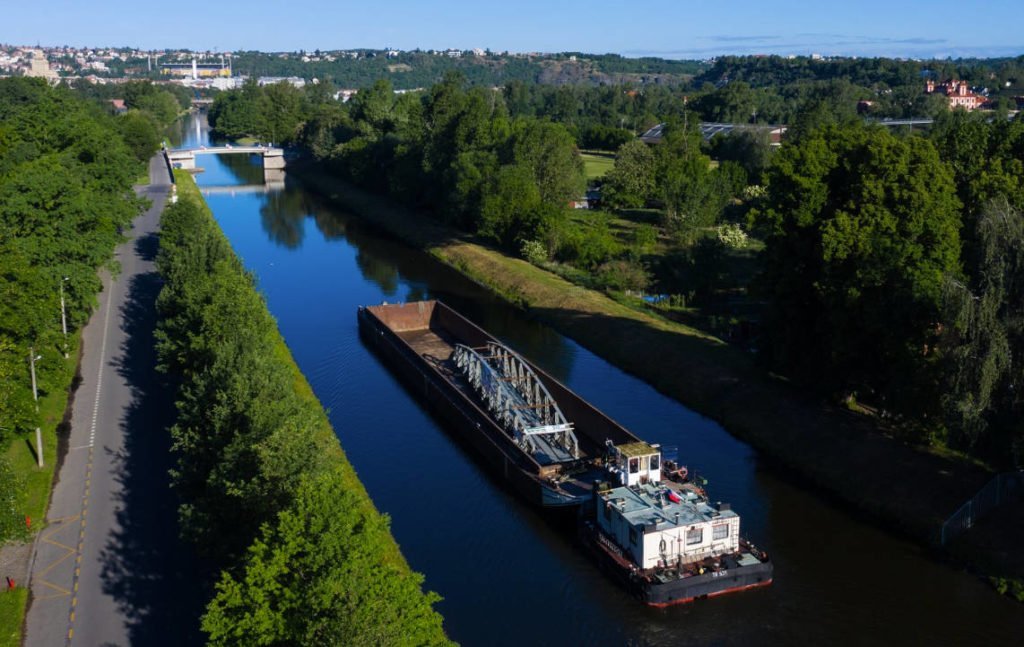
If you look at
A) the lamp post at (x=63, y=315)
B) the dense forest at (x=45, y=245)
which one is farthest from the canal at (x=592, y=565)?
the dense forest at (x=45, y=245)

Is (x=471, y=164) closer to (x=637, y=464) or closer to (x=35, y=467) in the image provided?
(x=35, y=467)

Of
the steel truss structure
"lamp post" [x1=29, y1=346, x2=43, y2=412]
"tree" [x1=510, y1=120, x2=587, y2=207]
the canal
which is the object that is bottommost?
the canal

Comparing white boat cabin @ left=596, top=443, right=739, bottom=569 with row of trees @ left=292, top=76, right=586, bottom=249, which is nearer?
white boat cabin @ left=596, top=443, right=739, bottom=569

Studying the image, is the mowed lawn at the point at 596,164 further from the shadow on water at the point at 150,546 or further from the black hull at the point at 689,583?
the black hull at the point at 689,583

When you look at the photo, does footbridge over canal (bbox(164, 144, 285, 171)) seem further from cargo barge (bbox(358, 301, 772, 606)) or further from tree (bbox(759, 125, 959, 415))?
tree (bbox(759, 125, 959, 415))

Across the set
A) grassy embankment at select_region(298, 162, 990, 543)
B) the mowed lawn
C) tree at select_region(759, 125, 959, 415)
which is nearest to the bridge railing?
grassy embankment at select_region(298, 162, 990, 543)
